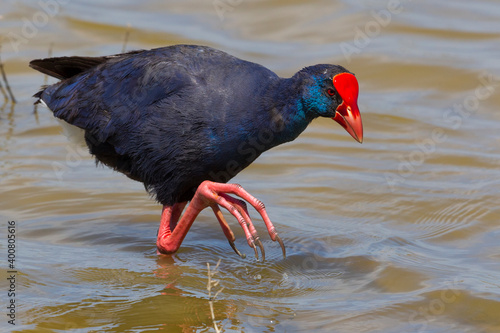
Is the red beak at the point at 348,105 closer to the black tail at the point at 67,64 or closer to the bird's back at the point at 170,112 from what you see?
the bird's back at the point at 170,112

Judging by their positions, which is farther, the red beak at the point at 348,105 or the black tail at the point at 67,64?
the black tail at the point at 67,64

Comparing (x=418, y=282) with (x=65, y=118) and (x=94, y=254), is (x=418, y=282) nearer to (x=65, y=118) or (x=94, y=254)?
(x=94, y=254)

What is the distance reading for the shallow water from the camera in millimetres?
A: 3973

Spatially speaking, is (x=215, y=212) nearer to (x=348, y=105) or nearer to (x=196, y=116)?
(x=196, y=116)

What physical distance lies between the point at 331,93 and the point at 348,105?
4.4 inches

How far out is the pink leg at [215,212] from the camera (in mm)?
4125

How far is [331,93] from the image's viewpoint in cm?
427

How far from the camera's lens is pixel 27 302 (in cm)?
396

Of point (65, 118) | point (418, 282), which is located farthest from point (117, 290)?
point (418, 282)

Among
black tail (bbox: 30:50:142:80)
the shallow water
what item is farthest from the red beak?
black tail (bbox: 30:50:142:80)

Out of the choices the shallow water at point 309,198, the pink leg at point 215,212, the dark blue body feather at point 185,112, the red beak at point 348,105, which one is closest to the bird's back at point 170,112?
→ the dark blue body feather at point 185,112

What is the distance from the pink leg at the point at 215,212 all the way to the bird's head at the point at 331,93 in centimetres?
61

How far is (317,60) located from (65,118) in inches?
150

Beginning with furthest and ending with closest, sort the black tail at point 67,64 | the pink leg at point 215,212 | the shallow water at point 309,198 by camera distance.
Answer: the black tail at point 67,64 < the pink leg at point 215,212 < the shallow water at point 309,198
